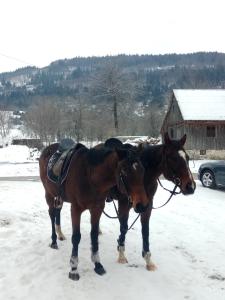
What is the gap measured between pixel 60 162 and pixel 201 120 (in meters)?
28.0

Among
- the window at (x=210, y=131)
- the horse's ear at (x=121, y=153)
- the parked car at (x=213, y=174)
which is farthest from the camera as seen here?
the window at (x=210, y=131)

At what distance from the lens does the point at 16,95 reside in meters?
154

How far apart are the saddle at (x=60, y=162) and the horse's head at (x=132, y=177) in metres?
1.26

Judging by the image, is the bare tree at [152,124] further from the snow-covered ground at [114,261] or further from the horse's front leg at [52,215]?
the horse's front leg at [52,215]

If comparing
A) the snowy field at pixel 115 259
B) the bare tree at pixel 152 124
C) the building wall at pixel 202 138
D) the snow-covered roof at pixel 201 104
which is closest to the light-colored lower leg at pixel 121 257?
the snowy field at pixel 115 259

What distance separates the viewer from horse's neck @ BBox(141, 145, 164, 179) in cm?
593

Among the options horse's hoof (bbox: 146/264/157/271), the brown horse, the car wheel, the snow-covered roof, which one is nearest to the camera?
the brown horse

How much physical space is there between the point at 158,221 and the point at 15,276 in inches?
166

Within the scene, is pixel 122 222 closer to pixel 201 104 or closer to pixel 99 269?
pixel 99 269

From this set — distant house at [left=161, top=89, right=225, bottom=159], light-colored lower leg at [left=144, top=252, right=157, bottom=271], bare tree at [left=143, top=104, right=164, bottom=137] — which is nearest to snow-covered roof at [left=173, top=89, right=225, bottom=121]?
distant house at [left=161, top=89, right=225, bottom=159]

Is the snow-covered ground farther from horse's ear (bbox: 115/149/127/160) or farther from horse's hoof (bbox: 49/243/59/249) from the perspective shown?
horse's ear (bbox: 115/149/127/160)

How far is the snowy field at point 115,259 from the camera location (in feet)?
16.9

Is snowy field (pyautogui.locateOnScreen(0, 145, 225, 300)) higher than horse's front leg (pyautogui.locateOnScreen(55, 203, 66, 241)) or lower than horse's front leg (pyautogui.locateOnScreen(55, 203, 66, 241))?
lower

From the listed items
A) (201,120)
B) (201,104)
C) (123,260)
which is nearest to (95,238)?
(123,260)
